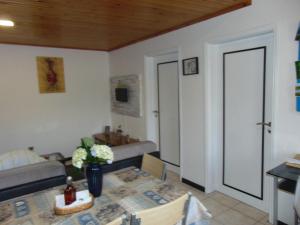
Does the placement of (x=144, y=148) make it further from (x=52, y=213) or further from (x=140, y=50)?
(x=140, y=50)

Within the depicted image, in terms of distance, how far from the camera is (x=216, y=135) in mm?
3133

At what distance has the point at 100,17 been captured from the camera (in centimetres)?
283

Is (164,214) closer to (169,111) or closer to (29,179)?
(29,179)

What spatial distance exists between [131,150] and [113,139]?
2038 mm

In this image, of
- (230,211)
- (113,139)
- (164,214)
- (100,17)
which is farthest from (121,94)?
(164,214)

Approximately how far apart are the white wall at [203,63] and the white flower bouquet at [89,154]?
169 centimetres

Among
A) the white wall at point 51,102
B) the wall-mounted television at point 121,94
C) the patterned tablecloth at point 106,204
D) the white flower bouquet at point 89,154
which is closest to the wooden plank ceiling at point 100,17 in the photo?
the white wall at point 51,102

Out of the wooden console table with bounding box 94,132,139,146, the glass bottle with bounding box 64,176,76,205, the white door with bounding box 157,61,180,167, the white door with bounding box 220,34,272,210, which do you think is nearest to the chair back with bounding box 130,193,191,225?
the glass bottle with bounding box 64,176,76,205

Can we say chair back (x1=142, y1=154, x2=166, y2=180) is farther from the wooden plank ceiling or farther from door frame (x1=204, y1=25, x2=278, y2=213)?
the wooden plank ceiling

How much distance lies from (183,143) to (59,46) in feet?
10.0

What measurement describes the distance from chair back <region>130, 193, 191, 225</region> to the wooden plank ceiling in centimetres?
190

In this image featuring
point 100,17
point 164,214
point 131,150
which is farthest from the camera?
point 100,17

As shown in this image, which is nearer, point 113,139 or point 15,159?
point 15,159

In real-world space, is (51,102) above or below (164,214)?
above
